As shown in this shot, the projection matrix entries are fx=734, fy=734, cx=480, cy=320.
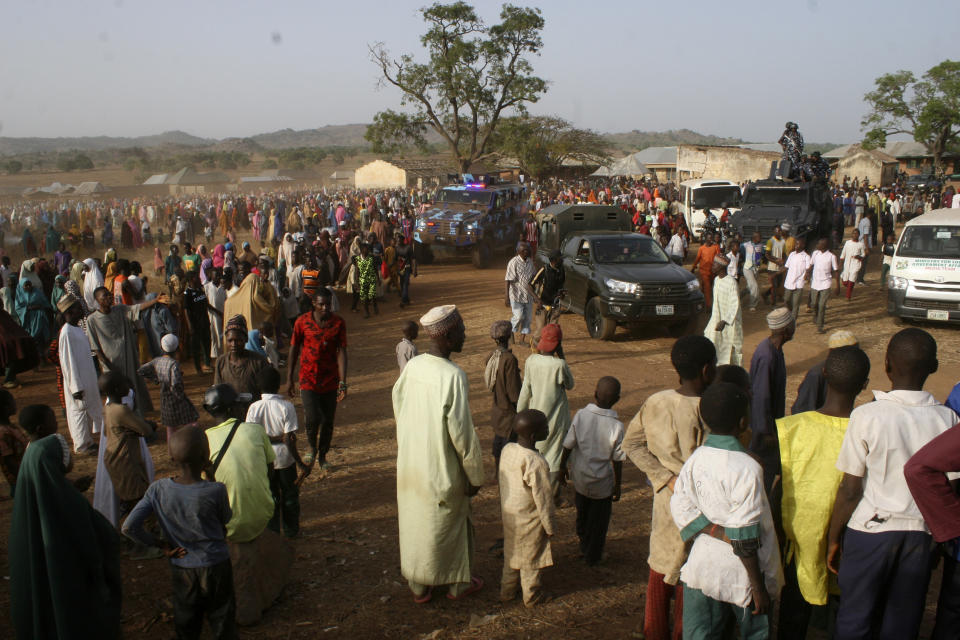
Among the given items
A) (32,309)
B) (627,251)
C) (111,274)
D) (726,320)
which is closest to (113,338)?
(111,274)

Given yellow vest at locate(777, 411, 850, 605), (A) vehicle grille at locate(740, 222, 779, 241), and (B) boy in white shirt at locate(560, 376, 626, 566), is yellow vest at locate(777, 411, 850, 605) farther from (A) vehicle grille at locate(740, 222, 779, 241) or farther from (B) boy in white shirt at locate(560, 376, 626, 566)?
(A) vehicle grille at locate(740, 222, 779, 241)

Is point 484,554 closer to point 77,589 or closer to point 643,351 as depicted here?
point 77,589

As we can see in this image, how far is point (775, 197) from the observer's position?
16422 millimetres

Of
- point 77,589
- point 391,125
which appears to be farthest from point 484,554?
point 391,125

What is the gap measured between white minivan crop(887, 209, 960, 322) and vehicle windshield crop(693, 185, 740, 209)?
382 inches

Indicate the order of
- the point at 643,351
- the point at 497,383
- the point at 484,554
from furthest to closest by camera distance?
the point at 643,351
the point at 497,383
the point at 484,554

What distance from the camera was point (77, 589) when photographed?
3172 millimetres

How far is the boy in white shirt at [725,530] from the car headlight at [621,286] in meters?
7.59

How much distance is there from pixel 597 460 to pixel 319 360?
2.57 meters

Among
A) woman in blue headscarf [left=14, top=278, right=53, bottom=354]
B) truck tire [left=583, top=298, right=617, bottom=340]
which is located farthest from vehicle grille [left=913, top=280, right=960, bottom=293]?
woman in blue headscarf [left=14, top=278, right=53, bottom=354]

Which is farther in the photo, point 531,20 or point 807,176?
point 531,20

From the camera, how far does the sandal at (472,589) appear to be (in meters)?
4.12

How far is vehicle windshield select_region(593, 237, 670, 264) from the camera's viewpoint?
11.3m

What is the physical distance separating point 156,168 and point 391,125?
59687 millimetres
